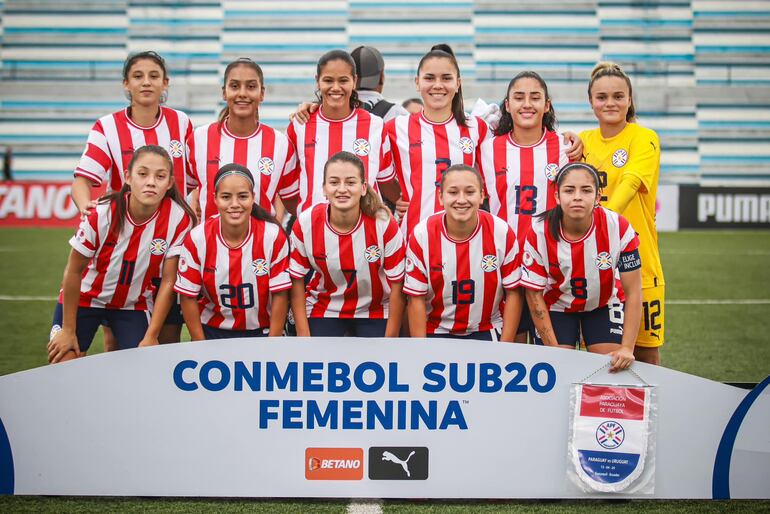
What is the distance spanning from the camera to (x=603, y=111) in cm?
342

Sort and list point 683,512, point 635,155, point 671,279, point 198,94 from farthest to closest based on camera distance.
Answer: point 198,94, point 671,279, point 635,155, point 683,512

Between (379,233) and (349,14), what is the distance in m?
15.7

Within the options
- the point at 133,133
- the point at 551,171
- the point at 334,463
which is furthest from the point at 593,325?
the point at 133,133

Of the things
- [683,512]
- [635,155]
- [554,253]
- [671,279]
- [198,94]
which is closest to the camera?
[683,512]

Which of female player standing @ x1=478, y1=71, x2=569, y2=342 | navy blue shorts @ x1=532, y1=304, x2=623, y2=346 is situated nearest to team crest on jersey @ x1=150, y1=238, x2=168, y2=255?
female player standing @ x1=478, y1=71, x2=569, y2=342

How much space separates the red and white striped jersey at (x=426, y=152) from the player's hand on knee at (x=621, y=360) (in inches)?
43.7

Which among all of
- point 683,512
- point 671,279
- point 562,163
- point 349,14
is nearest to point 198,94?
point 349,14

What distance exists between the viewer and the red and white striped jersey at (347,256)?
10.3ft

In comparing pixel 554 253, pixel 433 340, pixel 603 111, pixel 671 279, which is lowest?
pixel 671 279

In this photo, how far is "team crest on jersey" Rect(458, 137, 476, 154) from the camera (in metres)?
3.52

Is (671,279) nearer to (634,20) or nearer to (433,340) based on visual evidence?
(433,340)

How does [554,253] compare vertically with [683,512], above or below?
above

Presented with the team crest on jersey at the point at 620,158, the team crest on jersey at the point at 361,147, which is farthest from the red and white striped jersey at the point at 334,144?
the team crest on jersey at the point at 620,158

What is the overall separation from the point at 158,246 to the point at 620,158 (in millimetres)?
1830
